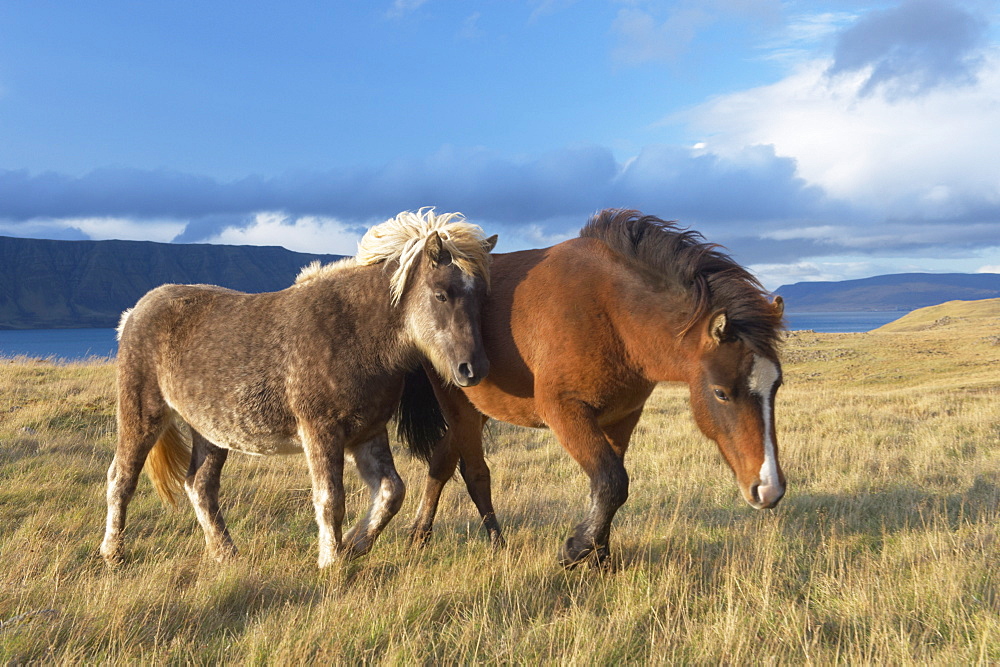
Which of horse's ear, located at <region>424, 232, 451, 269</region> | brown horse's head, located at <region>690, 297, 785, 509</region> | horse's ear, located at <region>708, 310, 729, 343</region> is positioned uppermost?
horse's ear, located at <region>424, 232, 451, 269</region>

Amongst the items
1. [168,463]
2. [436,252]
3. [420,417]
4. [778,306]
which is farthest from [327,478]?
[778,306]

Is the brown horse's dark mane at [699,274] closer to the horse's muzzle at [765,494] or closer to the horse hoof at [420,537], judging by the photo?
the horse's muzzle at [765,494]

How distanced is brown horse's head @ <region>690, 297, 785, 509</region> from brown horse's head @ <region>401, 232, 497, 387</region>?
58.7 inches

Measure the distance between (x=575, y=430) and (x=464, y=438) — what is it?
1.44 metres

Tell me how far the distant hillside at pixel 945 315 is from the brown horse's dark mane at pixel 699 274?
220 feet

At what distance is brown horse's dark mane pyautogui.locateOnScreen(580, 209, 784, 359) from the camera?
397 centimetres

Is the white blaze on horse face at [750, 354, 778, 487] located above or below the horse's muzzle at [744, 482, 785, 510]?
above

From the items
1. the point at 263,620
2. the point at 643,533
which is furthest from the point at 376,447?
the point at 643,533

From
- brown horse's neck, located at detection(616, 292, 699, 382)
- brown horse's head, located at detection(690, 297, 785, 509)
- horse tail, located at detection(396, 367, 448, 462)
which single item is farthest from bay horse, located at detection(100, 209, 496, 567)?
brown horse's head, located at detection(690, 297, 785, 509)

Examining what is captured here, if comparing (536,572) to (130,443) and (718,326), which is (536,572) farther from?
(130,443)

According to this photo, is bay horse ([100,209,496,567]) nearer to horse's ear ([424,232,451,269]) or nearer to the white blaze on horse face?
horse's ear ([424,232,451,269])

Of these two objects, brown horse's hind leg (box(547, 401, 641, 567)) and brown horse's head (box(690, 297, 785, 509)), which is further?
brown horse's hind leg (box(547, 401, 641, 567))

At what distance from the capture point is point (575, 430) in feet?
14.6

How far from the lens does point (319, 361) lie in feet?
15.6
